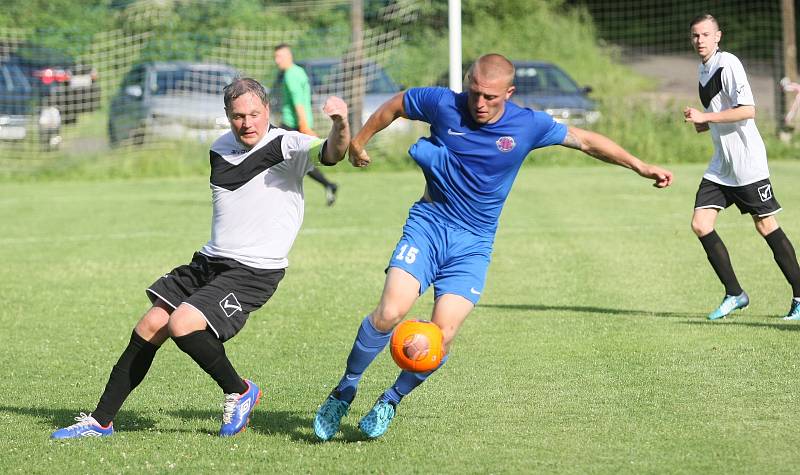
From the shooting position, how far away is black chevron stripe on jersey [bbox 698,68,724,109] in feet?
28.7

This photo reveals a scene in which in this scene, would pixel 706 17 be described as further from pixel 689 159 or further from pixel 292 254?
pixel 689 159

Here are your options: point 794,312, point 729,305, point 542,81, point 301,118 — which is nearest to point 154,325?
point 729,305

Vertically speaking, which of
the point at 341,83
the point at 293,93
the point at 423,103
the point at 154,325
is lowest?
the point at 154,325

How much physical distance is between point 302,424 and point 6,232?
9.67 m

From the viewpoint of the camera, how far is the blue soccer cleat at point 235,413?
18.5 feet

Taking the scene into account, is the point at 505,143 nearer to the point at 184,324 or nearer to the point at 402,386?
the point at 402,386

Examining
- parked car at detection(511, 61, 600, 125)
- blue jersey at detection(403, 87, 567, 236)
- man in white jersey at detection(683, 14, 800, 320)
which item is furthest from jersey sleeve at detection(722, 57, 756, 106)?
parked car at detection(511, 61, 600, 125)

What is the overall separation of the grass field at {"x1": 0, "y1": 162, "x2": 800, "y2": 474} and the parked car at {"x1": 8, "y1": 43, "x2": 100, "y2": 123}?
8.10 meters

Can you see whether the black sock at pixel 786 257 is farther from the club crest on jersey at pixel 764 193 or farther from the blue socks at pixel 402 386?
the blue socks at pixel 402 386

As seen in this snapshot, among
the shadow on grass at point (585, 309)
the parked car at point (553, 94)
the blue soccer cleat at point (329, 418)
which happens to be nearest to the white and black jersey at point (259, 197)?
the blue soccer cleat at point (329, 418)

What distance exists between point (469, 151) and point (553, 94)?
702 inches

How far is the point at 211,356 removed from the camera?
557cm

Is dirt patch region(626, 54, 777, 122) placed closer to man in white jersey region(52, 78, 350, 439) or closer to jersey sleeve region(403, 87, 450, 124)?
jersey sleeve region(403, 87, 450, 124)

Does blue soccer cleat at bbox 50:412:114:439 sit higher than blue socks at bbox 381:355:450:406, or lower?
lower
